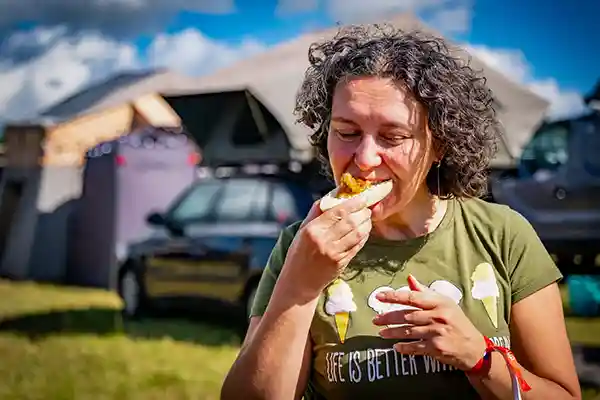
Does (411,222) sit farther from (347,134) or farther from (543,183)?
(543,183)

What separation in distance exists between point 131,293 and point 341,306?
3537mm

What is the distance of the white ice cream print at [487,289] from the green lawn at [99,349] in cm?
196

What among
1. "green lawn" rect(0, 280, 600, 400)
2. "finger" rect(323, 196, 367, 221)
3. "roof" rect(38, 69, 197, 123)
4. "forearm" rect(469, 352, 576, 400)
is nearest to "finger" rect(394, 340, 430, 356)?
"forearm" rect(469, 352, 576, 400)

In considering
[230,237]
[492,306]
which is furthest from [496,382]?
[230,237]

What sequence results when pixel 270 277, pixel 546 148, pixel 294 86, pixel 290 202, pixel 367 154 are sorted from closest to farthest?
pixel 367 154, pixel 270 277, pixel 546 148, pixel 294 86, pixel 290 202

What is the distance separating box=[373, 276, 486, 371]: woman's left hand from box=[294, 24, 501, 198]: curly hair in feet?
1.07

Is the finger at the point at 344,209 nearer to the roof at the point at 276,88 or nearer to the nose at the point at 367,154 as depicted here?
the nose at the point at 367,154

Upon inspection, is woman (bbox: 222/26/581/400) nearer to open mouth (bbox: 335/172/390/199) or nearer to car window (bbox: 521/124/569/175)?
open mouth (bbox: 335/172/390/199)

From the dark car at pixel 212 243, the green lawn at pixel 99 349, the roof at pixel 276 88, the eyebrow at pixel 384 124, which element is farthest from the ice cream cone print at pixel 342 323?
the dark car at pixel 212 243

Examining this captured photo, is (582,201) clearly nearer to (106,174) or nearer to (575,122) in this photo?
(575,122)

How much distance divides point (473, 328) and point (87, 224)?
173 inches

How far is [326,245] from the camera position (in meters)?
1.24

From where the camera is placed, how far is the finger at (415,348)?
1.26m

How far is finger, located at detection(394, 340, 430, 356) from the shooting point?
1265mm
